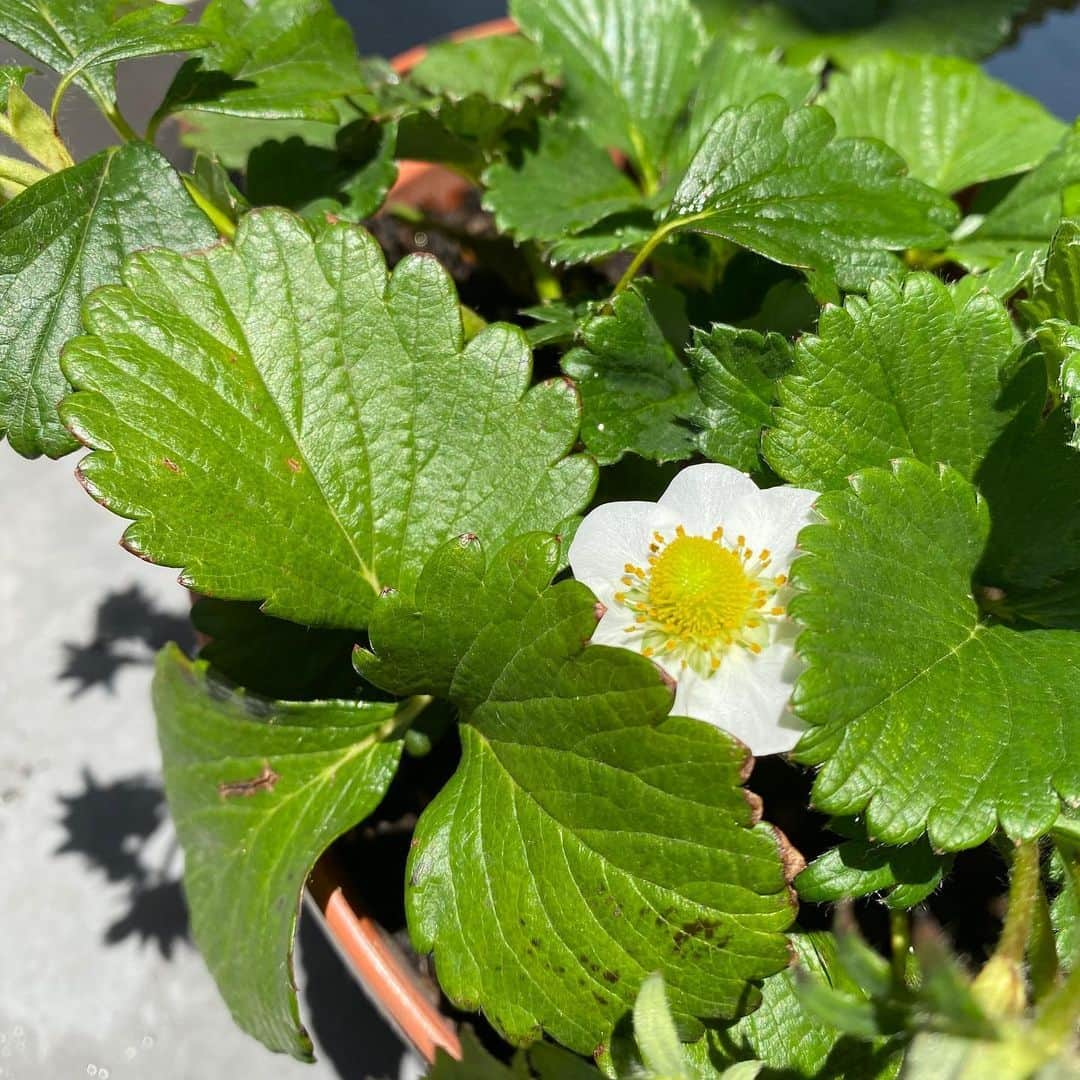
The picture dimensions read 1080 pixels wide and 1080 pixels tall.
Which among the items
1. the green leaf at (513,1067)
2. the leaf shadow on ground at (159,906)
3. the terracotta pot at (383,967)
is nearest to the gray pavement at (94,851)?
the leaf shadow on ground at (159,906)

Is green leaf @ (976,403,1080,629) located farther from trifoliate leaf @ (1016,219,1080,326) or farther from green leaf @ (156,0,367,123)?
green leaf @ (156,0,367,123)

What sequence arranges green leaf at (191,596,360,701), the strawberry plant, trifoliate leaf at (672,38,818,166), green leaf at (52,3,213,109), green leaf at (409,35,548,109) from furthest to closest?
green leaf at (409,35,548,109)
trifoliate leaf at (672,38,818,166)
green leaf at (191,596,360,701)
green leaf at (52,3,213,109)
the strawberry plant

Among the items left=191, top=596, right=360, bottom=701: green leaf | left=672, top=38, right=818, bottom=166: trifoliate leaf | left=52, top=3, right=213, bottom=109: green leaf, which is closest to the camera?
left=52, top=3, right=213, bottom=109: green leaf

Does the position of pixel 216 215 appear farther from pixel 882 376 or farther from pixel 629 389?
pixel 882 376

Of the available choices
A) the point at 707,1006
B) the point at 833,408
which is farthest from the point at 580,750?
the point at 833,408

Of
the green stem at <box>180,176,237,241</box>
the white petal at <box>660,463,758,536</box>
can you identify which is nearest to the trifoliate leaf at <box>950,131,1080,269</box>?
the white petal at <box>660,463,758,536</box>

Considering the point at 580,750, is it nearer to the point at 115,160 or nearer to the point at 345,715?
the point at 345,715

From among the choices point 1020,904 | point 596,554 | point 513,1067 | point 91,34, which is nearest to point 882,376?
point 596,554
